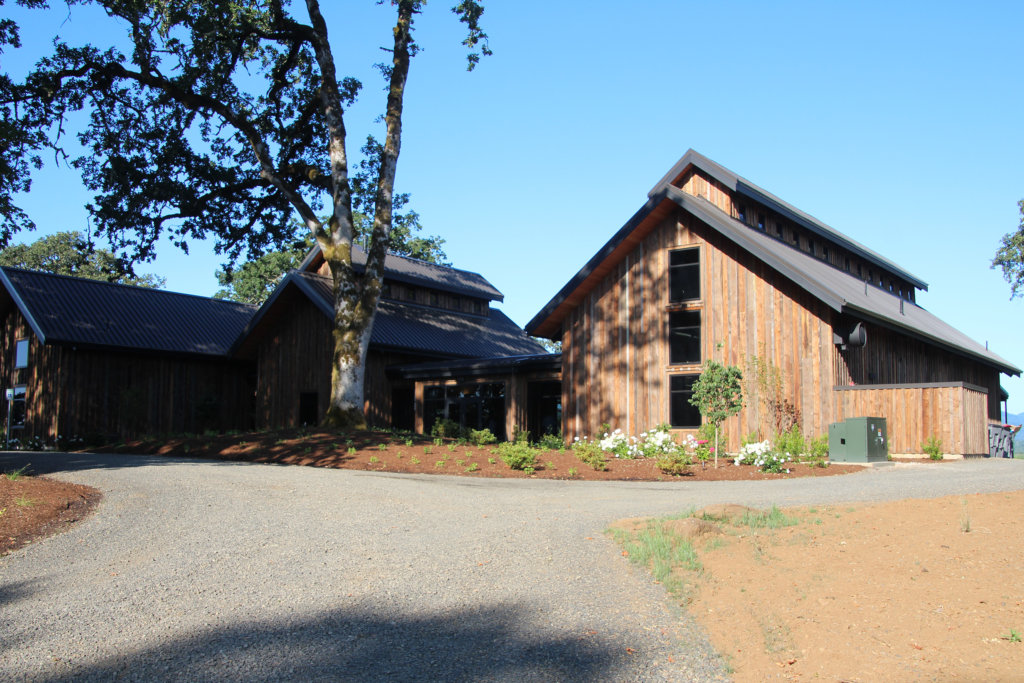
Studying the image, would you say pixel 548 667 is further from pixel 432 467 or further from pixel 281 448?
pixel 281 448

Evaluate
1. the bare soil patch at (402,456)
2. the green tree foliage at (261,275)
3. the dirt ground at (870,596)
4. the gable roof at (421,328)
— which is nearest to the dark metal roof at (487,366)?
the gable roof at (421,328)

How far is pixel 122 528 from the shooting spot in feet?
27.8

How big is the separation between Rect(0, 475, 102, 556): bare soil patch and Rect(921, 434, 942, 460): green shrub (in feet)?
52.8

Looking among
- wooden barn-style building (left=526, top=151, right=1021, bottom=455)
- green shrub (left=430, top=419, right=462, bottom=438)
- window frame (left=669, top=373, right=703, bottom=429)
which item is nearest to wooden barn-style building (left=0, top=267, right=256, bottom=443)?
green shrub (left=430, top=419, right=462, bottom=438)

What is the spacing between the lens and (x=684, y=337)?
21516 mm

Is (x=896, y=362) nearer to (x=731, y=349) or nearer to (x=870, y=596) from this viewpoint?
(x=731, y=349)

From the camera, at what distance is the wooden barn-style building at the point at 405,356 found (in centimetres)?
2542

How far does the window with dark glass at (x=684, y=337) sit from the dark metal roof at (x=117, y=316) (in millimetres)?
16670

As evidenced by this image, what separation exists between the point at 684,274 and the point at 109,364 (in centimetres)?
1865

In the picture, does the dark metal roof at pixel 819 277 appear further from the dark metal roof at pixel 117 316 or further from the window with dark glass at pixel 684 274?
the dark metal roof at pixel 117 316

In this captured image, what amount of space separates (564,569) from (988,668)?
3.27 metres

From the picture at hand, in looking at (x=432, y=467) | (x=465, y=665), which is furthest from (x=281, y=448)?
(x=465, y=665)

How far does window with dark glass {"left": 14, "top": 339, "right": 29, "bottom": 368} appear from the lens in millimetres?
27656

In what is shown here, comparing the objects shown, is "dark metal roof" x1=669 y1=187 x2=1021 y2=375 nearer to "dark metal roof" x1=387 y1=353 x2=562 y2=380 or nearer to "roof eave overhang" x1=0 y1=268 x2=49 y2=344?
"dark metal roof" x1=387 y1=353 x2=562 y2=380
